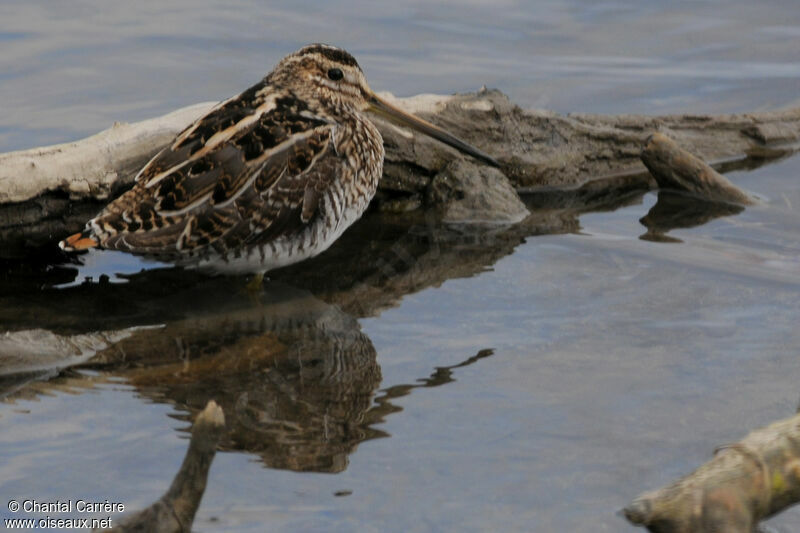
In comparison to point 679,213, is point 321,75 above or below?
above

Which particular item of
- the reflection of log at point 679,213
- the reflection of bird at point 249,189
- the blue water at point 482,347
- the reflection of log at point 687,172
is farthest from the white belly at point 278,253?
the reflection of log at point 687,172

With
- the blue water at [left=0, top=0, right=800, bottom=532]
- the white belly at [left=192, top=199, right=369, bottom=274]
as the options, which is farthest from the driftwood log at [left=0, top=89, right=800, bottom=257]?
the white belly at [left=192, top=199, right=369, bottom=274]

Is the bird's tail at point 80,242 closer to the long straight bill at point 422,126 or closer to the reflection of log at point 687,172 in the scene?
the long straight bill at point 422,126

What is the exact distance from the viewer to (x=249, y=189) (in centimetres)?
613

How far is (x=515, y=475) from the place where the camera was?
15.1 ft

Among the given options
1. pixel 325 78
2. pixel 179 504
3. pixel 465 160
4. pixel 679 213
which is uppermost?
pixel 325 78

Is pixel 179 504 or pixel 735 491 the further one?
pixel 735 491

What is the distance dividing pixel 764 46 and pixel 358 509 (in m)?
7.48

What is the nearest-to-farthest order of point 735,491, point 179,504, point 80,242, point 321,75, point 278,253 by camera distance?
point 179,504 → point 735,491 → point 80,242 → point 278,253 → point 321,75

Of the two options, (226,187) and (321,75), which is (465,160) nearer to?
(321,75)

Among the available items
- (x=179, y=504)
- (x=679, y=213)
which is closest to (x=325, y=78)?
(x=679, y=213)

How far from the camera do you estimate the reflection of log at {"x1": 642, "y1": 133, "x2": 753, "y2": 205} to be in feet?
25.0

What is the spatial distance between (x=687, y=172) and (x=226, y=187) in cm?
307

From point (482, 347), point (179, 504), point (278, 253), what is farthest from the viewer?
point (278, 253)
